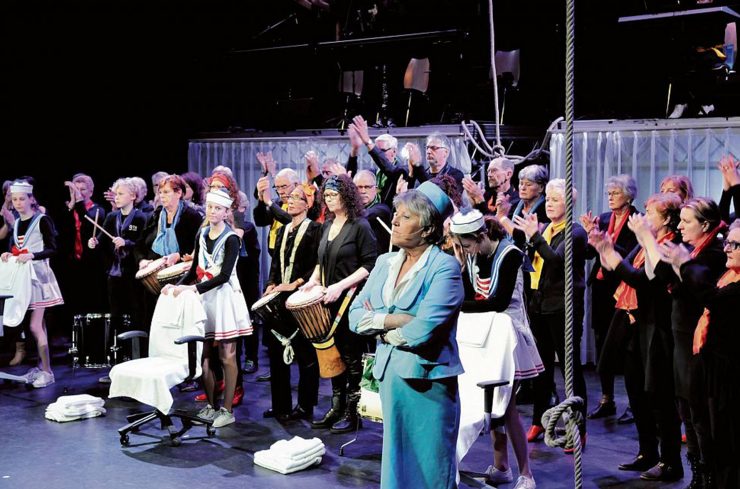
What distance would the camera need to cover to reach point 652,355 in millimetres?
4801

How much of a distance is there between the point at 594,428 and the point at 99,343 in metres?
4.27

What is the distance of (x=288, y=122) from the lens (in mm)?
10008

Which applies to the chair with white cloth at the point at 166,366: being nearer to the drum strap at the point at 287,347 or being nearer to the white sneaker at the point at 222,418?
the white sneaker at the point at 222,418

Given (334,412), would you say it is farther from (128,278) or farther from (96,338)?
(96,338)

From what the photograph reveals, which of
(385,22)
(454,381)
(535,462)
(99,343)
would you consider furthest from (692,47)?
(99,343)

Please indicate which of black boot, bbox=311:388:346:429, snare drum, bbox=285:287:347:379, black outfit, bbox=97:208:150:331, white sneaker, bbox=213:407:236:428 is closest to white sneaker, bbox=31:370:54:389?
black outfit, bbox=97:208:150:331

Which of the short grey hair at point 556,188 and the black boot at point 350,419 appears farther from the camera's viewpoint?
the black boot at point 350,419

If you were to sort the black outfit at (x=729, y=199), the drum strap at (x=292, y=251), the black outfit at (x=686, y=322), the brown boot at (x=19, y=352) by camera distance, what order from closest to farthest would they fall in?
the black outfit at (x=686, y=322)
the black outfit at (x=729, y=199)
the drum strap at (x=292, y=251)
the brown boot at (x=19, y=352)

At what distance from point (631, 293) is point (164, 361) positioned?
9.86ft

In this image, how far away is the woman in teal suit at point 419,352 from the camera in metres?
3.52

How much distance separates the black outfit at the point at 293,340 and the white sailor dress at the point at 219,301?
234 mm

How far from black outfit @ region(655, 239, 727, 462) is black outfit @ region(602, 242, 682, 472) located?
20 cm

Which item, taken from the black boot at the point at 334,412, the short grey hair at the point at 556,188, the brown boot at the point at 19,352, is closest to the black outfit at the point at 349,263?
the black boot at the point at 334,412

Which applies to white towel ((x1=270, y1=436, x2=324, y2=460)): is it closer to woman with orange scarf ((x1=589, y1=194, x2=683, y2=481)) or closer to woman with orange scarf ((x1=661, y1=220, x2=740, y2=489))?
woman with orange scarf ((x1=589, y1=194, x2=683, y2=481))
